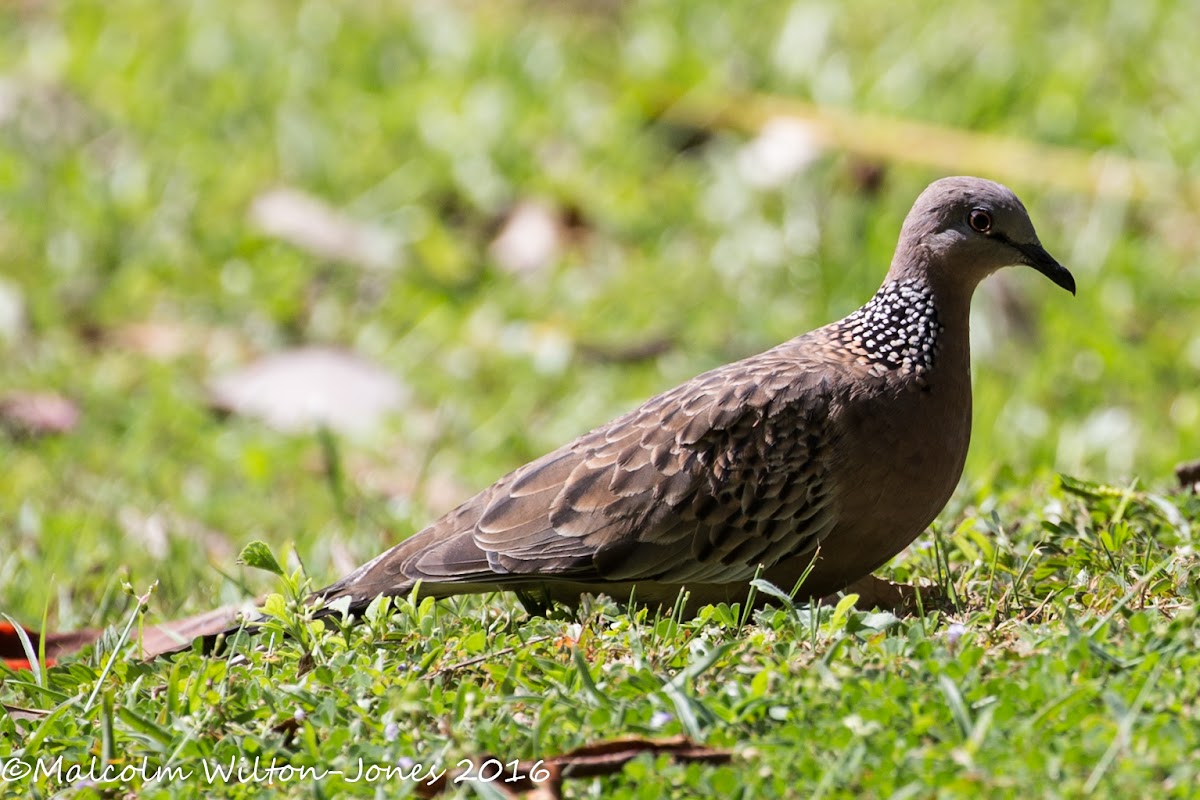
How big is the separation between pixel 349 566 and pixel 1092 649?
9.41 feet

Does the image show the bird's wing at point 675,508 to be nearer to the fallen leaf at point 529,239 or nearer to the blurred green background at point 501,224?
the blurred green background at point 501,224

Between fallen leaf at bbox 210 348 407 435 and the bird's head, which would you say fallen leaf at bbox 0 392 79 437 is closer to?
fallen leaf at bbox 210 348 407 435

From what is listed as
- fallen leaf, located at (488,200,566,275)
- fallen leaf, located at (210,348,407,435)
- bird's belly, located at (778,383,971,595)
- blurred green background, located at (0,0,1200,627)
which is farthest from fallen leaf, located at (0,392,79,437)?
bird's belly, located at (778,383,971,595)

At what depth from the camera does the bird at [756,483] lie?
4.61 meters

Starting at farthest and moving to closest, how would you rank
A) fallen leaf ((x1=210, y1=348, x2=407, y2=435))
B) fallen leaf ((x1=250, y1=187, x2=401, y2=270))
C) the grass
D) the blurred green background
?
fallen leaf ((x1=250, y1=187, x2=401, y2=270))
fallen leaf ((x1=210, y1=348, x2=407, y2=435))
the blurred green background
the grass

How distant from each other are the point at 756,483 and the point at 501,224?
5029 millimetres

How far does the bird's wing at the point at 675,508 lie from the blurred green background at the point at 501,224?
161 cm

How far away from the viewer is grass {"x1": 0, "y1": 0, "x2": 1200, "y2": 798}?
12.0ft

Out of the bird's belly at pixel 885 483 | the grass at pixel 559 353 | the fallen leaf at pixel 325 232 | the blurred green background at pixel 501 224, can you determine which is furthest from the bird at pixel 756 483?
the fallen leaf at pixel 325 232

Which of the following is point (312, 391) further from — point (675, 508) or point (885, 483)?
point (885, 483)

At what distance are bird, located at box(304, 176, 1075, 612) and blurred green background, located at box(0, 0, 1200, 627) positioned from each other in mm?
1635

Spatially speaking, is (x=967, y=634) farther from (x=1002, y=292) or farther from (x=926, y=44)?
(x=926, y=44)

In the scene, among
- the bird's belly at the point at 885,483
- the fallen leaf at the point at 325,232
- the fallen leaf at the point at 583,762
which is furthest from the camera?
the fallen leaf at the point at 325,232

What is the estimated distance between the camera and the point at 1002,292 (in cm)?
840
